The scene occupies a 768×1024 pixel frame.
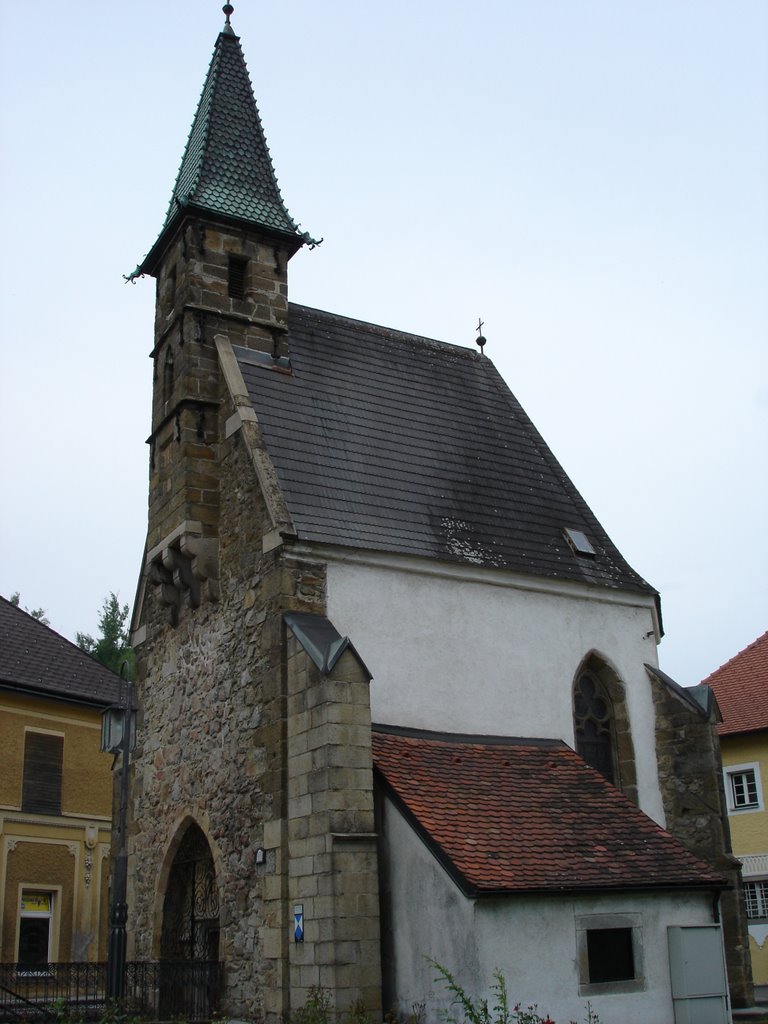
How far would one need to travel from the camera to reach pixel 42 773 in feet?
78.4

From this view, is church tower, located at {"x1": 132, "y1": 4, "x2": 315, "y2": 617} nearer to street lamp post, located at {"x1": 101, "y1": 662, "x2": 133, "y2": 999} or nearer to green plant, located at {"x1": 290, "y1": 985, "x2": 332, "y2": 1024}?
street lamp post, located at {"x1": 101, "y1": 662, "x2": 133, "y2": 999}

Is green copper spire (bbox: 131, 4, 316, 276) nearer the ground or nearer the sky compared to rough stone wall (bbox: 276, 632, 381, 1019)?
nearer the sky

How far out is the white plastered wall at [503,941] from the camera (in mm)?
11719

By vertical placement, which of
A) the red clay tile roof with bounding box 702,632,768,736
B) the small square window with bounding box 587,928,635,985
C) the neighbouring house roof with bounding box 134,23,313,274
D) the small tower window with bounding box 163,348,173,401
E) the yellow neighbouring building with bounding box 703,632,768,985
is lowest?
the small square window with bounding box 587,928,635,985

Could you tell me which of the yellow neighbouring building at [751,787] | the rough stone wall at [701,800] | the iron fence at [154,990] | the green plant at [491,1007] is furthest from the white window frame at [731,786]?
the green plant at [491,1007]

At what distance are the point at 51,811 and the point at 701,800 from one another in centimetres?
1379

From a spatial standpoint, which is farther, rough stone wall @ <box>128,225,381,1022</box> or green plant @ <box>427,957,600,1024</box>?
rough stone wall @ <box>128,225,381,1022</box>

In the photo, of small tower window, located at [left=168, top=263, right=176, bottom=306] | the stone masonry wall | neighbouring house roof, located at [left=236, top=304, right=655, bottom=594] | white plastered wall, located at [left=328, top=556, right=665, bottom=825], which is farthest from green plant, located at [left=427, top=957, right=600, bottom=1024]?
small tower window, located at [left=168, top=263, right=176, bottom=306]

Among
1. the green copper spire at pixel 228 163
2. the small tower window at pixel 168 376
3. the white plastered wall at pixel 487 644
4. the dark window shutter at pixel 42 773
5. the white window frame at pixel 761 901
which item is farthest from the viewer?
the white window frame at pixel 761 901

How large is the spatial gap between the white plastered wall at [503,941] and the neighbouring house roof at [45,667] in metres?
12.3

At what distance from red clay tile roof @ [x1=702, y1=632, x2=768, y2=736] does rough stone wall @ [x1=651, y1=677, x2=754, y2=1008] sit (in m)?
10.1

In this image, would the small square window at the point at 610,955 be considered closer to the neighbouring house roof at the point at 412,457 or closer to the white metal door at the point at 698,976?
the white metal door at the point at 698,976

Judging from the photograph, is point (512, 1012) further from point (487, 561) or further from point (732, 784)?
point (732, 784)

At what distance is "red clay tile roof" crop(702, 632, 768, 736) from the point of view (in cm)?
2645
